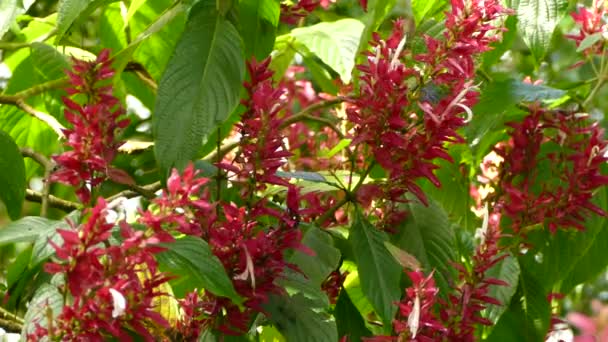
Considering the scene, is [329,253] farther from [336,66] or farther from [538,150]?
[538,150]

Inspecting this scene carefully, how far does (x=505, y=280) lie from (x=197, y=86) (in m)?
0.44

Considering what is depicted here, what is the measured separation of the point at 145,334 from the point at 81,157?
6.5 inches

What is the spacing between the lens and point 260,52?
1.25 metres

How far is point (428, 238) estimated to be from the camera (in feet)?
3.98

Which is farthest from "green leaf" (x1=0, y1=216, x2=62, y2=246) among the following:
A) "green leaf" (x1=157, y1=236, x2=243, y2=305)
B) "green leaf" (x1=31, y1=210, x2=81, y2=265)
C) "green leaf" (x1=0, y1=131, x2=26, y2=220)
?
"green leaf" (x1=0, y1=131, x2=26, y2=220)

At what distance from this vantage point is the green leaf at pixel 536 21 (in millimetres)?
1200

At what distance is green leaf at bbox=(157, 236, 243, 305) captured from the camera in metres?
0.87

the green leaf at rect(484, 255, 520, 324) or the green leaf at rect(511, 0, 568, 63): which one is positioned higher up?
the green leaf at rect(511, 0, 568, 63)


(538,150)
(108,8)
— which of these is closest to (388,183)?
(538,150)

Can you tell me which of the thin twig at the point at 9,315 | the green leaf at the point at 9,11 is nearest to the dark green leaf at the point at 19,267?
the thin twig at the point at 9,315

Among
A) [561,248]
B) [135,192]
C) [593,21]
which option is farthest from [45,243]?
[593,21]

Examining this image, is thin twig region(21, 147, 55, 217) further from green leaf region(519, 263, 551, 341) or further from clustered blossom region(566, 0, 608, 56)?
clustered blossom region(566, 0, 608, 56)

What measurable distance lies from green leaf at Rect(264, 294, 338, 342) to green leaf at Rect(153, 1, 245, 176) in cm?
16

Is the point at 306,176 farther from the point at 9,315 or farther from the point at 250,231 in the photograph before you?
the point at 9,315
